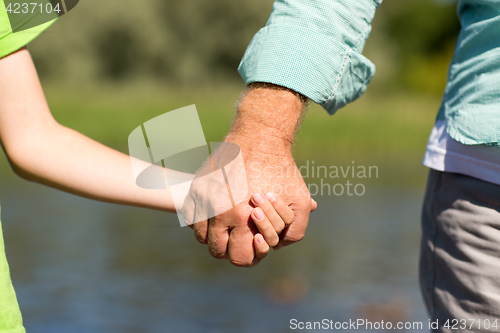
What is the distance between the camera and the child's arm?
1471mm

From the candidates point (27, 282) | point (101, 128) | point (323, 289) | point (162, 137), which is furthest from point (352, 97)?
point (101, 128)

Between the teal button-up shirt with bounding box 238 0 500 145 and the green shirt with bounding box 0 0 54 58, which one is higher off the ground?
the green shirt with bounding box 0 0 54 58

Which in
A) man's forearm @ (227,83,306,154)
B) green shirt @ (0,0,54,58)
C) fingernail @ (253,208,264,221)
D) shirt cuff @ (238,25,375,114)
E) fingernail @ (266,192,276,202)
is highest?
green shirt @ (0,0,54,58)

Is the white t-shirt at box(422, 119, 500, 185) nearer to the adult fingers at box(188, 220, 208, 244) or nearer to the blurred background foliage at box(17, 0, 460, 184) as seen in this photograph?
the adult fingers at box(188, 220, 208, 244)

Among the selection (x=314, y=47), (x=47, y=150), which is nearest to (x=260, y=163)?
(x=314, y=47)

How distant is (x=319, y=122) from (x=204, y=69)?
9148 millimetres

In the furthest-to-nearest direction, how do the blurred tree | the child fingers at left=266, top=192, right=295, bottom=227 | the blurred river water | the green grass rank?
the blurred tree < the green grass < the blurred river water < the child fingers at left=266, top=192, right=295, bottom=227

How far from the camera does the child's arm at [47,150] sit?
147 cm

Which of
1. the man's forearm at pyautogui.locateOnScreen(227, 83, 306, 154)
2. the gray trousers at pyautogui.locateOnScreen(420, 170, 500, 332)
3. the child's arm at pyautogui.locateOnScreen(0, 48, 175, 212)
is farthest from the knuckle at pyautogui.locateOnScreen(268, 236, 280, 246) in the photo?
the gray trousers at pyautogui.locateOnScreen(420, 170, 500, 332)

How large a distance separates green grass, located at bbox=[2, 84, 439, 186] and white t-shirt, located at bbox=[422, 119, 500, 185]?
8.86 meters

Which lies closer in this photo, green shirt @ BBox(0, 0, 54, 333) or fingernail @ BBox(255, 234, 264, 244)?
green shirt @ BBox(0, 0, 54, 333)

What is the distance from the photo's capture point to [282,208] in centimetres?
182

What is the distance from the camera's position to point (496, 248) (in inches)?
68.4

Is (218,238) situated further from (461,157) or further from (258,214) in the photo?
→ (461,157)
